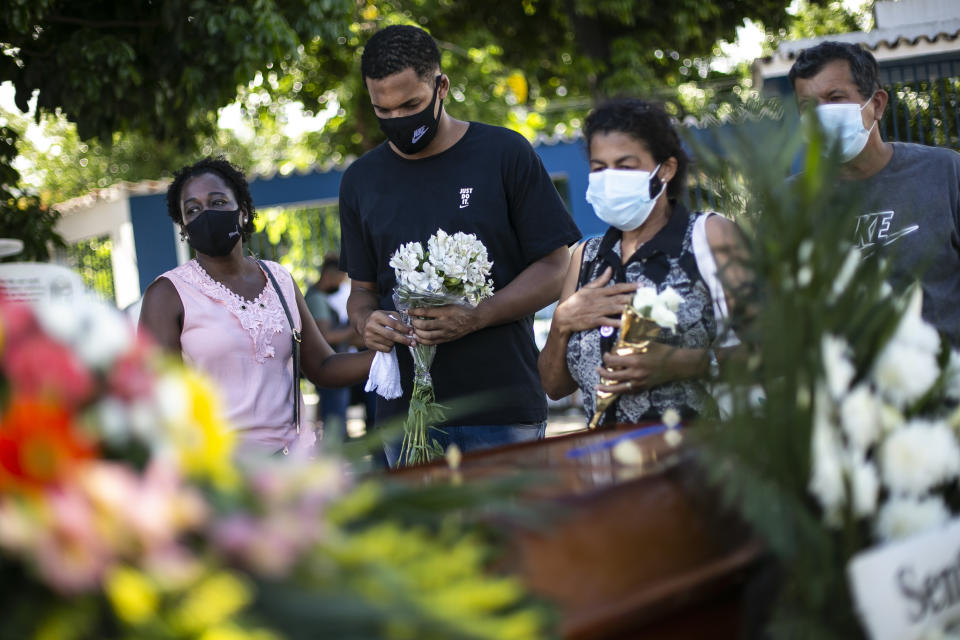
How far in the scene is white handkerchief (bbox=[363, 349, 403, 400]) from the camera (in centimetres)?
353

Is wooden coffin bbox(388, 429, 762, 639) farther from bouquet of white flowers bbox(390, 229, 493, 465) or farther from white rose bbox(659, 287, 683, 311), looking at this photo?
bouquet of white flowers bbox(390, 229, 493, 465)

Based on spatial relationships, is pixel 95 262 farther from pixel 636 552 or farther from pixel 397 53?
pixel 636 552

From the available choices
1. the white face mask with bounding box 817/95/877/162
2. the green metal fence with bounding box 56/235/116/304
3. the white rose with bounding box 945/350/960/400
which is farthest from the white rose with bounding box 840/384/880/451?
the green metal fence with bounding box 56/235/116/304

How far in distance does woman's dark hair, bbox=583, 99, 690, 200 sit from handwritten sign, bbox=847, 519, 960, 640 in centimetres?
151

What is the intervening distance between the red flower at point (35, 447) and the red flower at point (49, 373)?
0.03 metres

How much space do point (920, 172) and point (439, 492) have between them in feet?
8.58

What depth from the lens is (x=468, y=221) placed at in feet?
11.7

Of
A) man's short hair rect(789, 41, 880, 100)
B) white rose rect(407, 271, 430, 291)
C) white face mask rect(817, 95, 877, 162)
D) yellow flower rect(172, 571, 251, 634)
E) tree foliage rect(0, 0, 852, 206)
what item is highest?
tree foliage rect(0, 0, 852, 206)

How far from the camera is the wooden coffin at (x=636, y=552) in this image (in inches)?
60.8

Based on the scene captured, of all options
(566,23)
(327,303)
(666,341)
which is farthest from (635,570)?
(566,23)

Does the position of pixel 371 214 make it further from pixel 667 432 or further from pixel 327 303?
pixel 327 303

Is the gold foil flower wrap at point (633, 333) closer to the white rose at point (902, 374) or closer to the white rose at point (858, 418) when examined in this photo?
the white rose at point (902, 374)

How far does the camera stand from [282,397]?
3555 mm

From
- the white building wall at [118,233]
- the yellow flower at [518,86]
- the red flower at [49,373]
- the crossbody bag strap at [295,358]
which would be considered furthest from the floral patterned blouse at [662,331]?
the yellow flower at [518,86]
